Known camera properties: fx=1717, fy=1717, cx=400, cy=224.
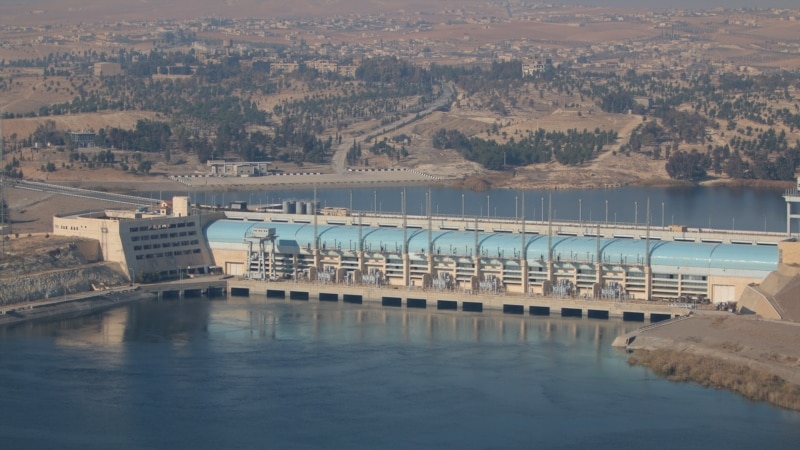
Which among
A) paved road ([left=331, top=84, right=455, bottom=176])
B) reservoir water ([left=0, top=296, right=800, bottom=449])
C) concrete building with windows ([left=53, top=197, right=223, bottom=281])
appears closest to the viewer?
reservoir water ([left=0, top=296, right=800, bottom=449])

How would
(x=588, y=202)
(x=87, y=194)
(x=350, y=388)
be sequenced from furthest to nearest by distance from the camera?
(x=588, y=202) < (x=87, y=194) < (x=350, y=388)

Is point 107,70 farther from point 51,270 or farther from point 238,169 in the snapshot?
point 51,270


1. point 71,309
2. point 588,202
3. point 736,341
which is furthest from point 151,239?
point 588,202

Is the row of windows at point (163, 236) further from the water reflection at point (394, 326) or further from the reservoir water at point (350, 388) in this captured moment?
the reservoir water at point (350, 388)

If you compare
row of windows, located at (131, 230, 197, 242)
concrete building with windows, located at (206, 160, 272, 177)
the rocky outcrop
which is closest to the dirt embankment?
the rocky outcrop

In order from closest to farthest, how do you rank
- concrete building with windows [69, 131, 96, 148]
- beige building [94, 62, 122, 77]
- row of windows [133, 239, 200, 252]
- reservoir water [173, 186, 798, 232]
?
row of windows [133, 239, 200, 252]
reservoir water [173, 186, 798, 232]
concrete building with windows [69, 131, 96, 148]
beige building [94, 62, 122, 77]

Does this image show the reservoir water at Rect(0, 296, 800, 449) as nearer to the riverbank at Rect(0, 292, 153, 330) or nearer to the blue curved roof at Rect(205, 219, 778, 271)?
the riverbank at Rect(0, 292, 153, 330)

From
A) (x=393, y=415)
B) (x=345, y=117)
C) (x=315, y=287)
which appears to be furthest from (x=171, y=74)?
(x=393, y=415)
